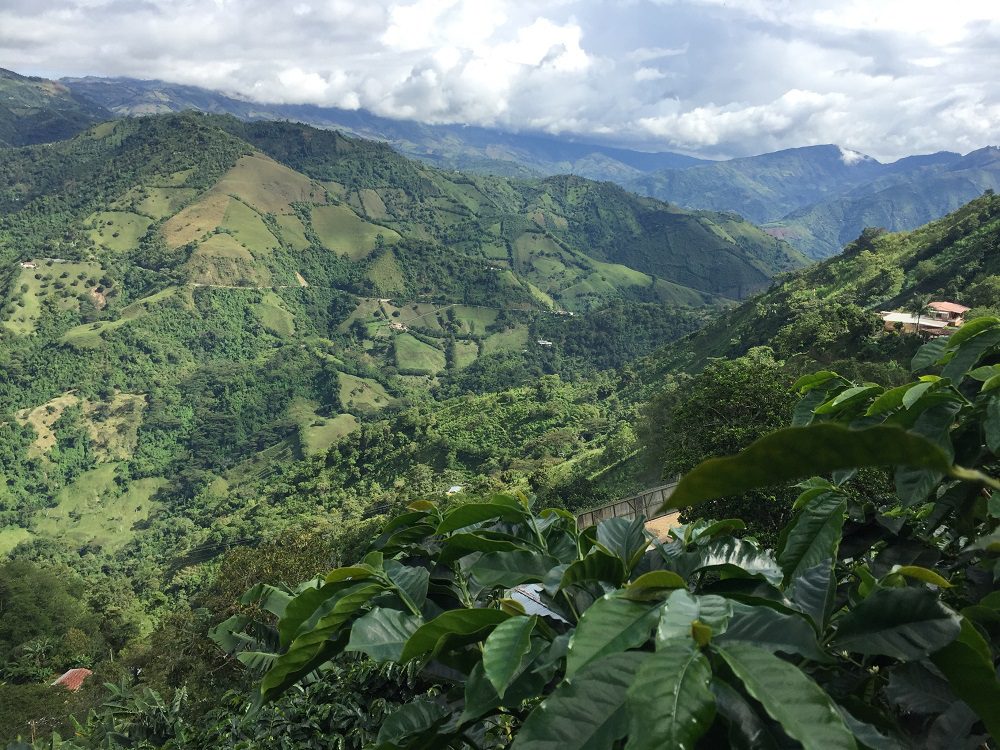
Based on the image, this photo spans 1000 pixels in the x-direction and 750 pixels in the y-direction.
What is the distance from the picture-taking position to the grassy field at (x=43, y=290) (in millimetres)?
114688

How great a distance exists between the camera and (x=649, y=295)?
166 m

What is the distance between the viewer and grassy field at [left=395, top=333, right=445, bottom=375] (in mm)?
122125

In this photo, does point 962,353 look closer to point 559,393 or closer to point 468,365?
point 559,393

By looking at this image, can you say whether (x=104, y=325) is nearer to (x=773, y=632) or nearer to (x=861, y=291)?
(x=861, y=291)

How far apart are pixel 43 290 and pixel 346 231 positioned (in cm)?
6960

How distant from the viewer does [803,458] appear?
64cm

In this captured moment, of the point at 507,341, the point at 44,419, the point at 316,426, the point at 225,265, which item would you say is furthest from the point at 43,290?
the point at 507,341

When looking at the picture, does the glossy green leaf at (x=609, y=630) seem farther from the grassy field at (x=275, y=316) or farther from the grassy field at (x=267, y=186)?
the grassy field at (x=267, y=186)

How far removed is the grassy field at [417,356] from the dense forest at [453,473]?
0.93 meters

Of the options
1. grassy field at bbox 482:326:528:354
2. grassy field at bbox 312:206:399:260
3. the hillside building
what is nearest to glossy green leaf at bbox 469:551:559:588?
the hillside building

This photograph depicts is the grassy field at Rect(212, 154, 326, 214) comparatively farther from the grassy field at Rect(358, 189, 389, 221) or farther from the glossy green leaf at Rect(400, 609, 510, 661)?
the glossy green leaf at Rect(400, 609, 510, 661)

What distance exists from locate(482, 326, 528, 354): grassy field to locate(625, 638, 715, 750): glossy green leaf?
410 feet

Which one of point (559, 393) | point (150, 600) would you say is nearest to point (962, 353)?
point (150, 600)

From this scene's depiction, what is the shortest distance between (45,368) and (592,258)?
140279 mm
